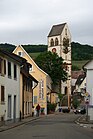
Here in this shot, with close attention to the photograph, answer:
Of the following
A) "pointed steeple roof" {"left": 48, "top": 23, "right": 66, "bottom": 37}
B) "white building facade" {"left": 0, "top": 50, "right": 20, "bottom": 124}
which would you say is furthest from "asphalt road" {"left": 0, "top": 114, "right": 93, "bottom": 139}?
"pointed steeple roof" {"left": 48, "top": 23, "right": 66, "bottom": 37}

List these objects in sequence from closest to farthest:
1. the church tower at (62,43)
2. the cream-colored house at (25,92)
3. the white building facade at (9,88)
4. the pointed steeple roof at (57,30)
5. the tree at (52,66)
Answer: the white building facade at (9,88), the cream-colored house at (25,92), the tree at (52,66), the church tower at (62,43), the pointed steeple roof at (57,30)

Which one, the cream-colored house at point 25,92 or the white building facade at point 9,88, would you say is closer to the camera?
the white building facade at point 9,88

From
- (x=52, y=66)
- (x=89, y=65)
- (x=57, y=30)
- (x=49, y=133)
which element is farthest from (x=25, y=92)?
(x=57, y=30)

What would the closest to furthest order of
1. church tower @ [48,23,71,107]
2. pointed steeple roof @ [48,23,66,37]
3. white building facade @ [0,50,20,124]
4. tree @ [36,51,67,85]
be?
1. white building facade @ [0,50,20,124]
2. tree @ [36,51,67,85]
3. church tower @ [48,23,71,107]
4. pointed steeple roof @ [48,23,66,37]

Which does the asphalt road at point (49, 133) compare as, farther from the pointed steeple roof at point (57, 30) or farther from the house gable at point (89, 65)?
the pointed steeple roof at point (57, 30)

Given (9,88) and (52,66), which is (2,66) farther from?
(52,66)

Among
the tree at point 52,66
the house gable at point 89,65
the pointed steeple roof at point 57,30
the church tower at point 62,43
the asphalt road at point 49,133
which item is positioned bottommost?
the asphalt road at point 49,133

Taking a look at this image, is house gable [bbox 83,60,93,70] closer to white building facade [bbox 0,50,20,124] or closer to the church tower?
white building facade [bbox 0,50,20,124]

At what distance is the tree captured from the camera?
94.9 metres

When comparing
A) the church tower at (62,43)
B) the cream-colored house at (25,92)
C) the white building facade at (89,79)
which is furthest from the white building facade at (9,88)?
the church tower at (62,43)

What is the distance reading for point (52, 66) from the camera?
95438 millimetres

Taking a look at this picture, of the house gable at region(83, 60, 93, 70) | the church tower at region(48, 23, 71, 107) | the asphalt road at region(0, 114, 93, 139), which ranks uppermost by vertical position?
the church tower at region(48, 23, 71, 107)

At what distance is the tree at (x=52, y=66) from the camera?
94875 millimetres

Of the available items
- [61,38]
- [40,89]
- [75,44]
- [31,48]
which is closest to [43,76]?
[40,89]
